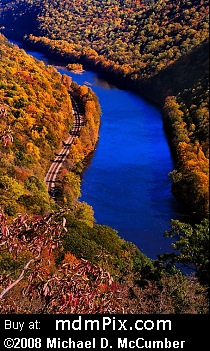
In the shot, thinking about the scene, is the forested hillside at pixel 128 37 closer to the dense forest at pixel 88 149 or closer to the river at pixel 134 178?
the dense forest at pixel 88 149

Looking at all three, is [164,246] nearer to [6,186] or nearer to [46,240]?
[6,186]

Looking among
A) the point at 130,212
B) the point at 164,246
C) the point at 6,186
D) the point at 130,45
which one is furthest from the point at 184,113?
the point at 130,45

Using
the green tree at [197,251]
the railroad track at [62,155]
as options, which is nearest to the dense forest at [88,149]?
the green tree at [197,251]

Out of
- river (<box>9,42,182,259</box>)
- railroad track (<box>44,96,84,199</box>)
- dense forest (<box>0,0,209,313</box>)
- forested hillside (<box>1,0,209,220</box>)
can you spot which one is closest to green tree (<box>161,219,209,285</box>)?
dense forest (<box>0,0,209,313</box>)

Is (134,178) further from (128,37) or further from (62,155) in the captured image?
(128,37)

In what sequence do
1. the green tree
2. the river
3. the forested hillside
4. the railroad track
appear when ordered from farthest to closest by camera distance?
the forested hillside → the railroad track → the river → the green tree

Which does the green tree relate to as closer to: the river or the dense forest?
the dense forest
